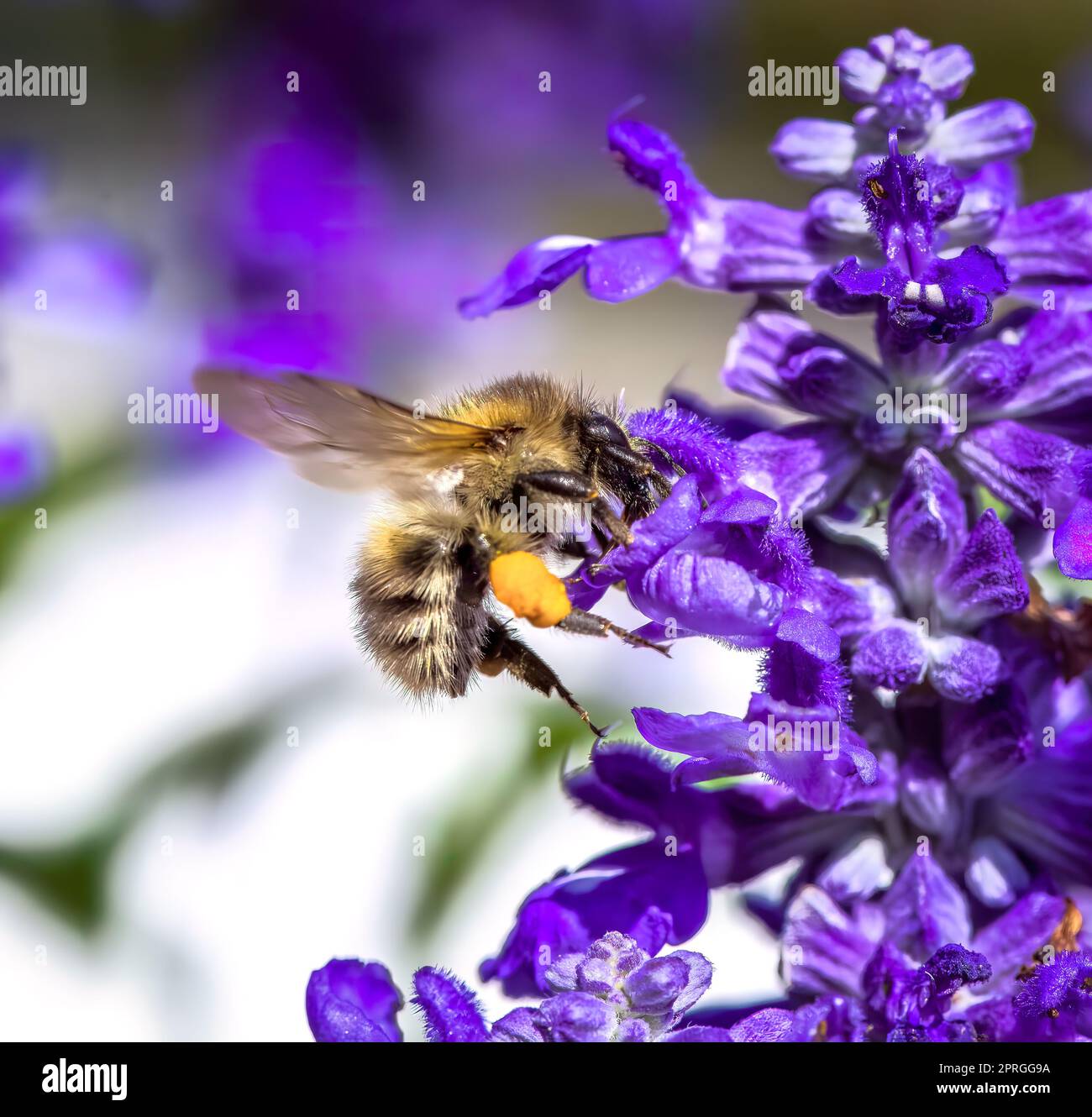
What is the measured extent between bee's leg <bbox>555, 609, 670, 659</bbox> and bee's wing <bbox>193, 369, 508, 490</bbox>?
0.77 ft

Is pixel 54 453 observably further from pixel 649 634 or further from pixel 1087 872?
pixel 1087 872

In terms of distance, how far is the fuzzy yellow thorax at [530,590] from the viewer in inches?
67.2

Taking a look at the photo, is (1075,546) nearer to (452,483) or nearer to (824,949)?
(824,949)

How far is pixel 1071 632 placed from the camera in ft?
6.16

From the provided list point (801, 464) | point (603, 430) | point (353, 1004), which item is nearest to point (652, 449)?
point (603, 430)

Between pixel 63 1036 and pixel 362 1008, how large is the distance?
1528mm

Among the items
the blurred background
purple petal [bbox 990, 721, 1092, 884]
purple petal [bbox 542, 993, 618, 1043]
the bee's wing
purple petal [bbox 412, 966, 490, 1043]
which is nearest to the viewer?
purple petal [bbox 542, 993, 618, 1043]

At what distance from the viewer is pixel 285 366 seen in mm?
4523

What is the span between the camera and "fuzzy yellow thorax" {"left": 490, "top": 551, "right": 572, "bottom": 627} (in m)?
1.71

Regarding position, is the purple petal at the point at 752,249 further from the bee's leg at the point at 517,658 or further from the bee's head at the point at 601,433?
the bee's leg at the point at 517,658

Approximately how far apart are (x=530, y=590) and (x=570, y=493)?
13 cm

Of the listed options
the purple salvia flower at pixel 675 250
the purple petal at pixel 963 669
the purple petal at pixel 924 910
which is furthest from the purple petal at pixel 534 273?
the purple petal at pixel 924 910

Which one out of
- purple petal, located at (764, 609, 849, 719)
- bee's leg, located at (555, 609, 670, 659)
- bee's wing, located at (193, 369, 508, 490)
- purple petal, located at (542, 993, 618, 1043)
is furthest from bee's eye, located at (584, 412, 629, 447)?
purple petal, located at (542, 993, 618, 1043)

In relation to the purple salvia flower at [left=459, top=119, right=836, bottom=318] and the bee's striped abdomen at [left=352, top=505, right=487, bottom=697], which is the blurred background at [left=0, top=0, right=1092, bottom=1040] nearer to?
the bee's striped abdomen at [left=352, top=505, right=487, bottom=697]
